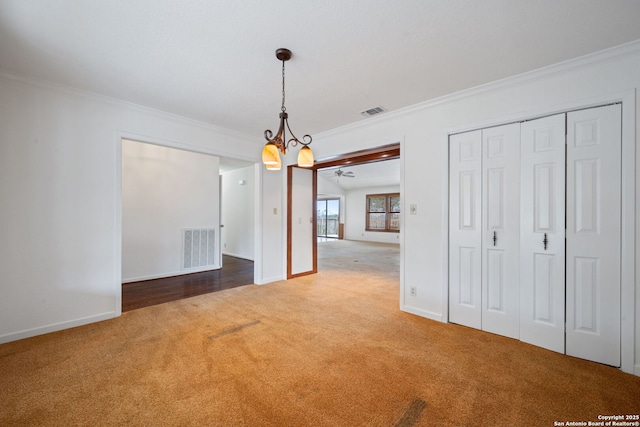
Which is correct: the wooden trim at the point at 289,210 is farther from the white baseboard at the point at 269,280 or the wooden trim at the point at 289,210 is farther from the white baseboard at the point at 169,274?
the white baseboard at the point at 169,274

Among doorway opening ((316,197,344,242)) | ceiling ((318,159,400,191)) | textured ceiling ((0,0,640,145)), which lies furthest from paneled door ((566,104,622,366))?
doorway opening ((316,197,344,242))

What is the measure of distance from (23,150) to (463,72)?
4.46 metres

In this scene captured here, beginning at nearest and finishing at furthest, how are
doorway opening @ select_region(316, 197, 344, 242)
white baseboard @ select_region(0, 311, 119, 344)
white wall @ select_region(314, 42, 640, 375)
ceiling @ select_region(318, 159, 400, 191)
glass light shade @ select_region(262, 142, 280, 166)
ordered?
1. white wall @ select_region(314, 42, 640, 375)
2. glass light shade @ select_region(262, 142, 280, 166)
3. white baseboard @ select_region(0, 311, 119, 344)
4. ceiling @ select_region(318, 159, 400, 191)
5. doorway opening @ select_region(316, 197, 344, 242)

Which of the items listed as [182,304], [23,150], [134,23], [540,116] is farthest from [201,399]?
[540,116]

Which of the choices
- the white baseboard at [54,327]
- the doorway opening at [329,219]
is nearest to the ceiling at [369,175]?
the doorway opening at [329,219]

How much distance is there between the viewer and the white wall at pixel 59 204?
2613 millimetres

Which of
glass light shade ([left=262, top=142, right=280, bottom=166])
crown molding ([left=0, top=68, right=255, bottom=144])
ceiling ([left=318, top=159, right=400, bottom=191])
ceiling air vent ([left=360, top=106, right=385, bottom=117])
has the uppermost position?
ceiling ([left=318, top=159, right=400, bottom=191])

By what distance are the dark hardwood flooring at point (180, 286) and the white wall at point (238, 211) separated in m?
1.28

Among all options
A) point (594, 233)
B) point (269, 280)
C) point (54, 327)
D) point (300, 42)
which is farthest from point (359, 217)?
point (54, 327)

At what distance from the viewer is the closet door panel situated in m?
2.90

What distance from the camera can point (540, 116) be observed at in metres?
2.54

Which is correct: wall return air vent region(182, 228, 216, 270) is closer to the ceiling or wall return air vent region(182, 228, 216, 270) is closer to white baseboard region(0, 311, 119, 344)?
white baseboard region(0, 311, 119, 344)

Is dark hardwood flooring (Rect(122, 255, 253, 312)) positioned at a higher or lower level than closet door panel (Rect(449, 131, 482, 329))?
lower

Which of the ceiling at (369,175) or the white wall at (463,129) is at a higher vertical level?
the ceiling at (369,175)
